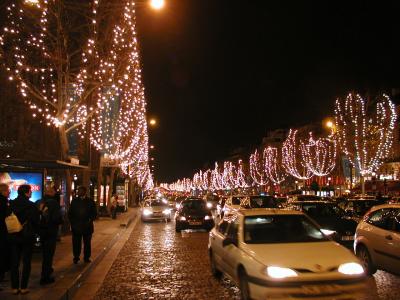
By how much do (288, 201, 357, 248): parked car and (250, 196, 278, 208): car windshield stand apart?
281 inches

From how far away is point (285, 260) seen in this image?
27.4 ft

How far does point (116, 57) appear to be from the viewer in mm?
19828

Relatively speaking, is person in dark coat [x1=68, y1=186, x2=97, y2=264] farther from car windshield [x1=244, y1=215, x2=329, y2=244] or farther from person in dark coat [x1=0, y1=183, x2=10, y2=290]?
car windshield [x1=244, y1=215, x2=329, y2=244]

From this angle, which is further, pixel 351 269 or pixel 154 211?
pixel 154 211

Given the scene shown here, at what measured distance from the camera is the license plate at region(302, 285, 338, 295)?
7918mm

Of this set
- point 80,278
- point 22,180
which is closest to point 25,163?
point 22,180

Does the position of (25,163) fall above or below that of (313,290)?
above

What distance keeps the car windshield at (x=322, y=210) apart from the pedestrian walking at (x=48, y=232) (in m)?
9.14

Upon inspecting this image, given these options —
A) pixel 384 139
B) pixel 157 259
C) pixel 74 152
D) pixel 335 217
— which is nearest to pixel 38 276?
pixel 157 259

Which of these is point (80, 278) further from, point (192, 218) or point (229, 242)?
point (192, 218)

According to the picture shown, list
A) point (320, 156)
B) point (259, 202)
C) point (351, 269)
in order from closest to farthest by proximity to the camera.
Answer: point (351, 269)
point (259, 202)
point (320, 156)

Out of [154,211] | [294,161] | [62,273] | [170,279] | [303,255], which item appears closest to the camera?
[303,255]

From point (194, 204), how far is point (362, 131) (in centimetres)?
2963

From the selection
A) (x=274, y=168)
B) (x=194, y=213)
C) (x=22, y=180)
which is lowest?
(x=194, y=213)
